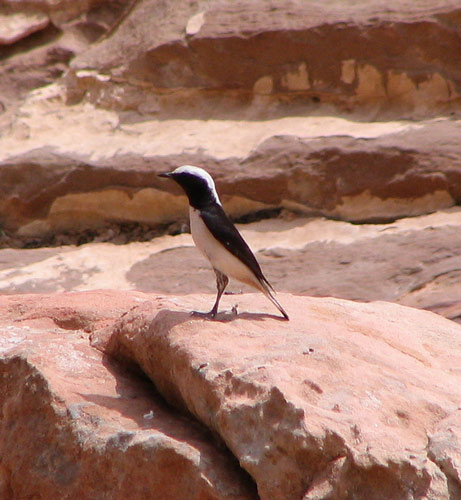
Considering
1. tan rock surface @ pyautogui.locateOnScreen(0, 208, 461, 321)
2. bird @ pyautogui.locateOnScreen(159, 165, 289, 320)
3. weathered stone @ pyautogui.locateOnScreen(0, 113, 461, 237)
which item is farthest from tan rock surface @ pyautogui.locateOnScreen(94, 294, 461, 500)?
weathered stone @ pyautogui.locateOnScreen(0, 113, 461, 237)

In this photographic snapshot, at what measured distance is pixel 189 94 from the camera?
24.5 feet

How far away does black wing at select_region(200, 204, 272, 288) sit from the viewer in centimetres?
414

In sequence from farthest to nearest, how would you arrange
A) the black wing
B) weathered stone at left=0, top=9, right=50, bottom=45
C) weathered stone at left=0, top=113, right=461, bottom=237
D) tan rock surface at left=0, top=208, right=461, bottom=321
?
1. weathered stone at left=0, top=9, right=50, bottom=45
2. weathered stone at left=0, top=113, right=461, bottom=237
3. tan rock surface at left=0, top=208, right=461, bottom=321
4. the black wing

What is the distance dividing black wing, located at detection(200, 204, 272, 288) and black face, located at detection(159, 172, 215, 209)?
0.28ft

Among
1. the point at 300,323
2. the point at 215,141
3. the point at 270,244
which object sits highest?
the point at 300,323

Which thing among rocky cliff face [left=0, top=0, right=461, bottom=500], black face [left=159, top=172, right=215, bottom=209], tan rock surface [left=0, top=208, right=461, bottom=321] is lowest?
tan rock surface [left=0, top=208, right=461, bottom=321]

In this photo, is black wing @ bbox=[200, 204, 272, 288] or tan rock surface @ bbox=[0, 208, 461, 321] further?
tan rock surface @ bbox=[0, 208, 461, 321]

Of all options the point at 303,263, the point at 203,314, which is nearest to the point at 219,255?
the point at 203,314

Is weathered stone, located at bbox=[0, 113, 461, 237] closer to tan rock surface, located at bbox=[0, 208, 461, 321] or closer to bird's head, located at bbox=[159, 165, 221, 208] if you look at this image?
tan rock surface, located at bbox=[0, 208, 461, 321]

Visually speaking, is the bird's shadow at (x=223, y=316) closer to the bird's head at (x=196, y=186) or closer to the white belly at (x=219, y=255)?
the white belly at (x=219, y=255)

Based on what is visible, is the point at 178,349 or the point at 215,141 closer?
the point at 178,349

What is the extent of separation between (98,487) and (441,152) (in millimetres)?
4124

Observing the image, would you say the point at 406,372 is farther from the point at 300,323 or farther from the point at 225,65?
the point at 225,65

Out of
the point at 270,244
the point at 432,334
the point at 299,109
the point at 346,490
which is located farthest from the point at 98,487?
the point at 299,109
